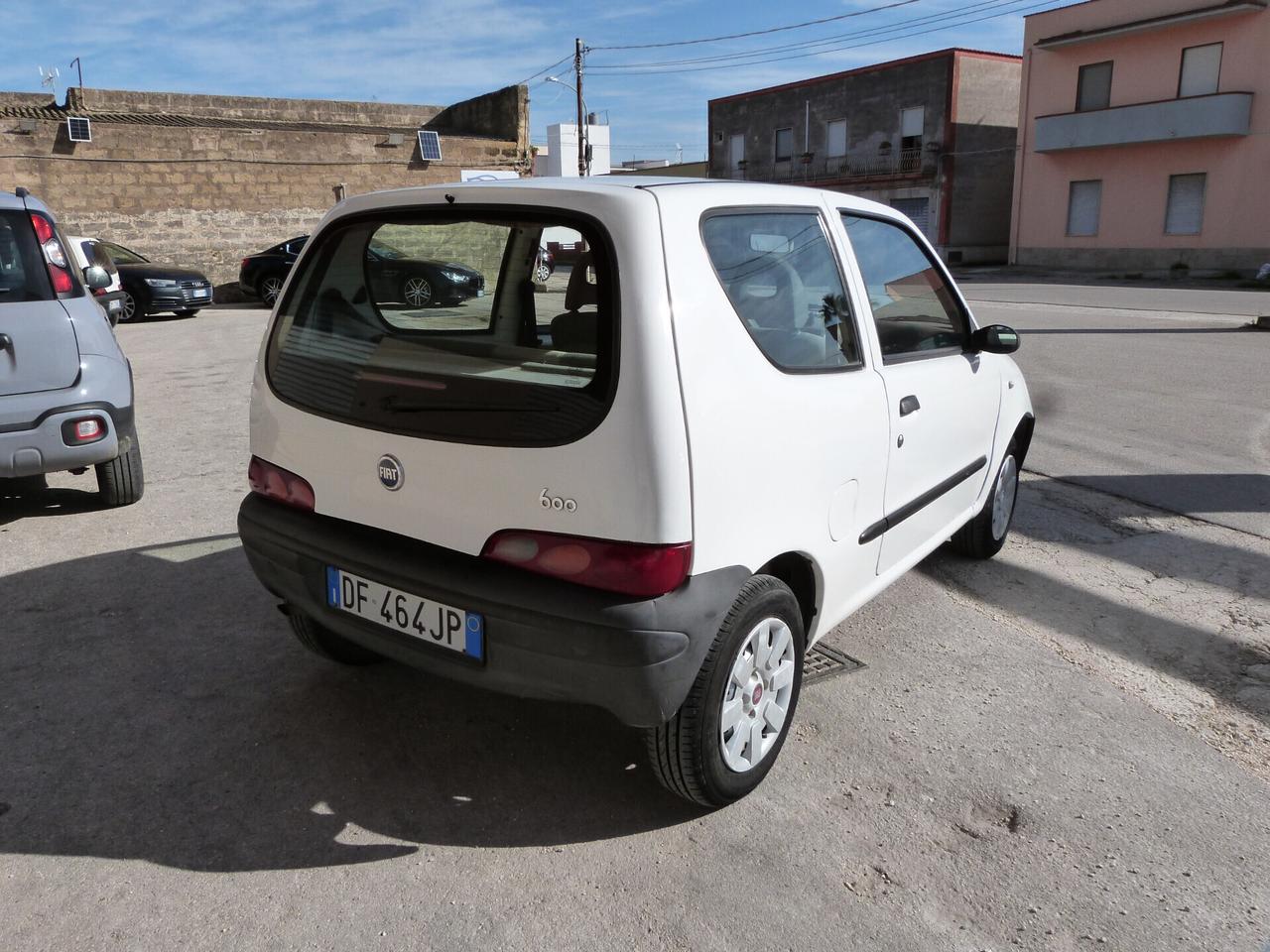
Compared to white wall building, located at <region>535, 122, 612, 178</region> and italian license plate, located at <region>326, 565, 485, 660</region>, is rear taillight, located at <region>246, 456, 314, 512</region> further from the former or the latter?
white wall building, located at <region>535, 122, 612, 178</region>

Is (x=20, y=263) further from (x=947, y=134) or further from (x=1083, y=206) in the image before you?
(x=947, y=134)

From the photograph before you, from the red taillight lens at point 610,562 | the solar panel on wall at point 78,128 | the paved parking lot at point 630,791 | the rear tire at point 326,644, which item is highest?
the solar panel on wall at point 78,128

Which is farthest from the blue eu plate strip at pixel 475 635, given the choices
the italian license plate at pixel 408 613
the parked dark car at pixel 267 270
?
the parked dark car at pixel 267 270

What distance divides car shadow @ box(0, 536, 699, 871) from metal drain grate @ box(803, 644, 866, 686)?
0.73 meters

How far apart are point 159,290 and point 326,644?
51.8 feet

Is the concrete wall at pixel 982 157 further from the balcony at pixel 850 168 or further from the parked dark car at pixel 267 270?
the parked dark car at pixel 267 270

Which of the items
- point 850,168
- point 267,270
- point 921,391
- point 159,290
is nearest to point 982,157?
point 850,168

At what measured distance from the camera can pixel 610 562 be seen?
2328 mm

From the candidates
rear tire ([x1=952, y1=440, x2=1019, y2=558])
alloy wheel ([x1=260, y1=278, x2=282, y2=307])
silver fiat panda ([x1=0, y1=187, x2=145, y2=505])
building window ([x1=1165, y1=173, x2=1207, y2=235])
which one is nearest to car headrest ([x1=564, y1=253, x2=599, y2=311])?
rear tire ([x1=952, y1=440, x2=1019, y2=558])

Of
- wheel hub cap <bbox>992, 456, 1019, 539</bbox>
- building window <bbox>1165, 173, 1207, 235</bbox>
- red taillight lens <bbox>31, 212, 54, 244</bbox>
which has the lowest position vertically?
wheel hub cap <bbox>992, 456, 1019, 539</bbox>

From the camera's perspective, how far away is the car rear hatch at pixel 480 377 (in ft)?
7.54

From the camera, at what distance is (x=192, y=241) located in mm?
21438

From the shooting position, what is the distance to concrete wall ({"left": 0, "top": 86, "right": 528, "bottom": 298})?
65.1 ft

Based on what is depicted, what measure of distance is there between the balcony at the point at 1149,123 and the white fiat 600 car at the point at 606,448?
30.5m
